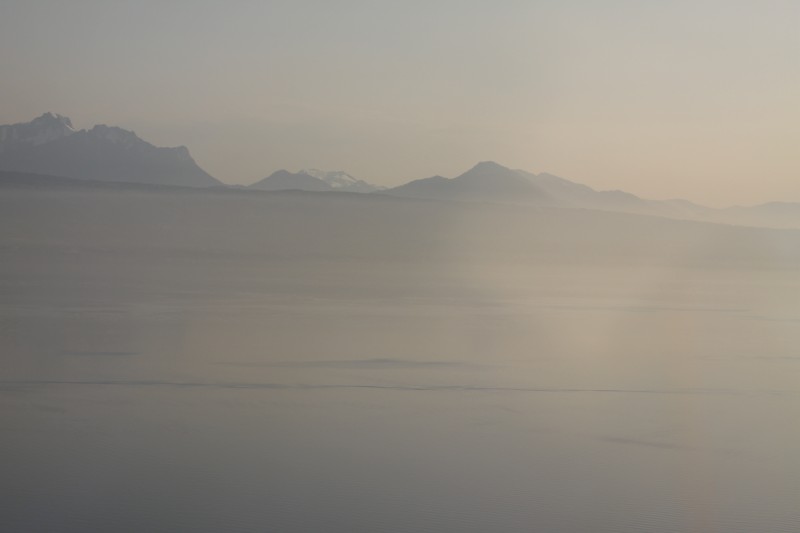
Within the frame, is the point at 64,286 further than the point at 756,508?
Yes

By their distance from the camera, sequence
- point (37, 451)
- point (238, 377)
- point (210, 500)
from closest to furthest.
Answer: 1. point (210, 500)
2. point (37, 451)
3. point (238, 377)

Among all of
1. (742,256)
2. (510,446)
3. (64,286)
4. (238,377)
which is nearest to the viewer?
(510,446)

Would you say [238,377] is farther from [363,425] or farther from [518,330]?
[518,330]

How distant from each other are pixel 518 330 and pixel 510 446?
5.83 metres

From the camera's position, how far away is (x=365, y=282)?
799 inches

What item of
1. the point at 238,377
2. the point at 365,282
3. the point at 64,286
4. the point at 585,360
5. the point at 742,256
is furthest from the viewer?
the point at 742,256

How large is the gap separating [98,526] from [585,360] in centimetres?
647

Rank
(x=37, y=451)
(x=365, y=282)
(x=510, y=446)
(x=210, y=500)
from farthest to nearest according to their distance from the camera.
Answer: (x=365, y=282), (x=510, y=446), (x=37, y=451), (x=210, y=500)

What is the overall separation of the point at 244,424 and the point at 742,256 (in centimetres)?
3259

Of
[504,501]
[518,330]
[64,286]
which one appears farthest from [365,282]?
[504,501]

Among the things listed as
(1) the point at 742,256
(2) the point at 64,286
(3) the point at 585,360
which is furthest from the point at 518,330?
(1) the point at 742,256

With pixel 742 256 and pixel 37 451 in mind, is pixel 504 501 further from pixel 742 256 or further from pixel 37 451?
pixel 742 256

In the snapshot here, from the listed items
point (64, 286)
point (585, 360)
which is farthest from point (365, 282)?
point (585, 360)

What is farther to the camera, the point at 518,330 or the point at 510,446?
the point at 518,330
